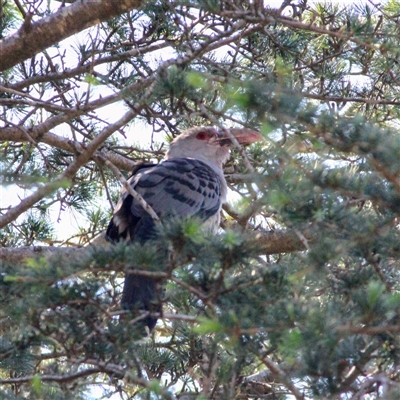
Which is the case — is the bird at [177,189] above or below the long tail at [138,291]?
above

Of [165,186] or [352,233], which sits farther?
[165,186]

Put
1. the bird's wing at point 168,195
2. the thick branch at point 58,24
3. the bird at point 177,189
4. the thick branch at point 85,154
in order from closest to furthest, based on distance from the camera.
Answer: the thick branch at point 85,154 < the bird at point 177,189 < the thick branch at point 58,24 < the bird's wing at point 168,195

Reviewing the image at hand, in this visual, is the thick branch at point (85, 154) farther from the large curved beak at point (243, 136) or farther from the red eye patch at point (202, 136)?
the red eye patch at point (202, 136)

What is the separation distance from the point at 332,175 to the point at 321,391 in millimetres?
745

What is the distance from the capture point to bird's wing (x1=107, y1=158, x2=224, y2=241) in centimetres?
462

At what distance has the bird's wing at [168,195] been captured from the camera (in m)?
4.62

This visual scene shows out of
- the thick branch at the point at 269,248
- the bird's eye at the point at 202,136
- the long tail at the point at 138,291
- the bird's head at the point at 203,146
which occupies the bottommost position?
the long tail at the point at 138,291

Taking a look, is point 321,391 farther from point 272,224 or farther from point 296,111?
point 272,224

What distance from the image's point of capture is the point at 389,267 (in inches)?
120

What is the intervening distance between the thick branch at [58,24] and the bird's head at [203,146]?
1600mm

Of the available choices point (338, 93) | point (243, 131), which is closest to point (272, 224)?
point (243, 131)

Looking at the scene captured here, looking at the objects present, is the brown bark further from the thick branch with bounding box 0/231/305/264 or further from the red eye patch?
the red eye patch

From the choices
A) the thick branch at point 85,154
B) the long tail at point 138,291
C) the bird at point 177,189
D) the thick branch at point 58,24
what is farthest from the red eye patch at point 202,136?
the long tail at point 138,291

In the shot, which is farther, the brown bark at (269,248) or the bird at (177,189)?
the brown bark at (269,248)
